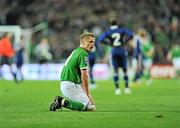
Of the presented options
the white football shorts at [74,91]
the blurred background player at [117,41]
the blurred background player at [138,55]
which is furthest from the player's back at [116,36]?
the white football shorts at [74,91]

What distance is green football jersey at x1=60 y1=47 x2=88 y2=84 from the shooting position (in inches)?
617

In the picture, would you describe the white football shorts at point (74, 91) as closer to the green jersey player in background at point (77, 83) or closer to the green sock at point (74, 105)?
the green jersey player in background at point (77, 83)

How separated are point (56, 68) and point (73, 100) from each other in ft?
90.7

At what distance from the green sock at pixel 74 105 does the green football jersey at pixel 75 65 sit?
0.54 metres

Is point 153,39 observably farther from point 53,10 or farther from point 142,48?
point 142,48

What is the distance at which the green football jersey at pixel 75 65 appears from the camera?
51.4 ft

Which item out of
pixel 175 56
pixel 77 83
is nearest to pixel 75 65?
pixel 77 83

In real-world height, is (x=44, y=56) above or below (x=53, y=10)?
below

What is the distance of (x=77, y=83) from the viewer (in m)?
15.9

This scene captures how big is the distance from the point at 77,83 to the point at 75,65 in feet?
1.43

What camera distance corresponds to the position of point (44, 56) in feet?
130

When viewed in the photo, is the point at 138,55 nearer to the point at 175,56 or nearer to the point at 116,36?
the point at 116,36

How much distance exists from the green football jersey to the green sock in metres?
0.54

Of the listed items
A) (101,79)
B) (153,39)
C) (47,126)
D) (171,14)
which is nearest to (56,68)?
(101,79)
